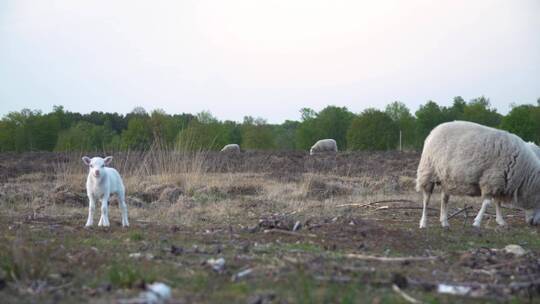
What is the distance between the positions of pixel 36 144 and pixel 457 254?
54.1 meters

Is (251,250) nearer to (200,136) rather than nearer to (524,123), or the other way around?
(200,136)

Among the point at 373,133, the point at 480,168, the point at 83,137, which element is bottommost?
the point at 480,168

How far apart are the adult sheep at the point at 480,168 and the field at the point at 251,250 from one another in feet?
Result: 2.19

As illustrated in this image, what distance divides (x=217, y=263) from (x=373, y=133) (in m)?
56.5

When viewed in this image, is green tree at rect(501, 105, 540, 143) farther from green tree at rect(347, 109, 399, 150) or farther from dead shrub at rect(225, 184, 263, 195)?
dead shrub at rect(225, 184, 263, 195)

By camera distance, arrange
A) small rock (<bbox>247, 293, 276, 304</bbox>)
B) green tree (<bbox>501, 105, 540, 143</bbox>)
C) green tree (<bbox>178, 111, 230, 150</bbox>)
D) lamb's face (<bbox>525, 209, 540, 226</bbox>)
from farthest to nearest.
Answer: green tree (<bbox>501, 105, 540, 143</bbox>)
green tree (<bbox>178, 111, 230, 150</bbox>)
lamb's face (<bbox>525, 209, 540, 226</bbox>)
small rock (<bbox>247, 293, 276, 304</bbox>)

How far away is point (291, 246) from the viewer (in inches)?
302

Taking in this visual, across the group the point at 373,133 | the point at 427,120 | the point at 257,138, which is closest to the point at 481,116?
the point at 427,120

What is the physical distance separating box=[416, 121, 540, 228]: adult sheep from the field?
667mm

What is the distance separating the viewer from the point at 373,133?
6141cm

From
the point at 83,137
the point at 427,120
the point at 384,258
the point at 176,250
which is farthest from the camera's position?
the point at 427,120

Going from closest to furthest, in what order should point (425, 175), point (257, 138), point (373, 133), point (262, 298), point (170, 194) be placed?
1. point (262, 298)
2. point (425, 175)
3. point (170, 194)
4. point (373, 133)
5. point (257, 138)

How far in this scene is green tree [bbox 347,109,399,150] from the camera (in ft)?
201

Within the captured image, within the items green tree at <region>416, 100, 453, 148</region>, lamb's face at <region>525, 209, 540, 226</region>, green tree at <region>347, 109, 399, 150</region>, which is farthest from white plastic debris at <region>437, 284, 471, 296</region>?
green tree at <region>416, 100, 453, 148</region>
